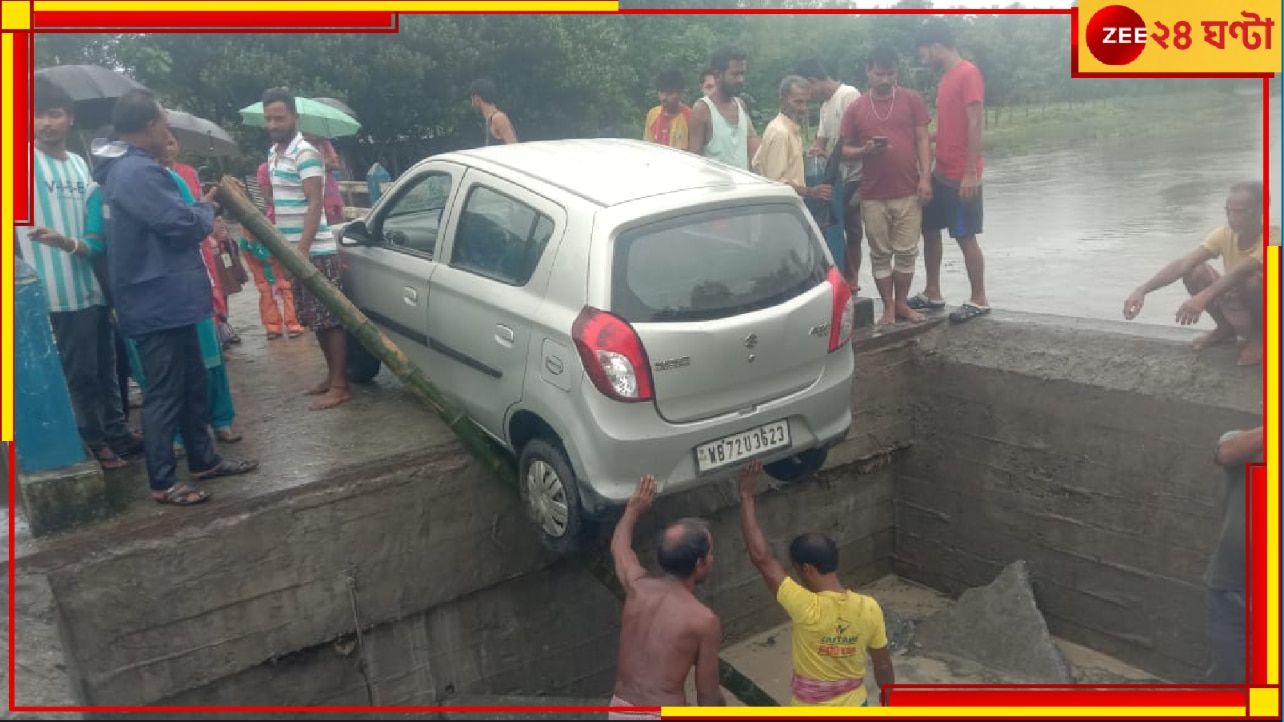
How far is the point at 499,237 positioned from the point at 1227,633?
364cm

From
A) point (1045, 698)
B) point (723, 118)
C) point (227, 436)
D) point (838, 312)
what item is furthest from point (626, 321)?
point (723, 118)

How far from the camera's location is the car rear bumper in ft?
13.9

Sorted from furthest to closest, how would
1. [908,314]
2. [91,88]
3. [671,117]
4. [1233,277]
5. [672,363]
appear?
1. [91,88]
2. [671,117]
3. [908,314]
4. [1233,277]
5. [672,363]

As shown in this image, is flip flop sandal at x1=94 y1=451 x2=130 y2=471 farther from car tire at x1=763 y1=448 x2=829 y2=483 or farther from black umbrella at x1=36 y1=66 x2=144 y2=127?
black umbrella at x1=36 y1=66 x2=144 y2=127

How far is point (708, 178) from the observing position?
4.64m

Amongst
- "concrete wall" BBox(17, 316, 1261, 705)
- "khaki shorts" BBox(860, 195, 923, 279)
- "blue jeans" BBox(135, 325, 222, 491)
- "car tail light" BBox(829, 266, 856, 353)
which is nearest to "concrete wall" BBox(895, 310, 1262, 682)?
"concrete wall" BBox(17, 316, 1261, 705)

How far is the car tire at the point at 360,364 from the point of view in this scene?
20.1 ft

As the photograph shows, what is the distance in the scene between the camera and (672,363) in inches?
166

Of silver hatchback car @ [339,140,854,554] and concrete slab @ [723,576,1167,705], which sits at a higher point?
silver hatchback car @ [339,140,854,554]

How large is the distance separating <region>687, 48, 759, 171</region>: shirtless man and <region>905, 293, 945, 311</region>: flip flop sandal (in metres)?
1.57

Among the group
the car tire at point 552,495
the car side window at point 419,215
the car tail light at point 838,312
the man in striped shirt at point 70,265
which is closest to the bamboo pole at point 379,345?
the car tire at point 552,495

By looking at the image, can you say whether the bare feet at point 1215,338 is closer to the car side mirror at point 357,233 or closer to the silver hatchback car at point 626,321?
the silver hatchback car at point 626,321

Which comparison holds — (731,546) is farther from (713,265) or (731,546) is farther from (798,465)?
(713,265)

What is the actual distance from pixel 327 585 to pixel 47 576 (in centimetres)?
120
